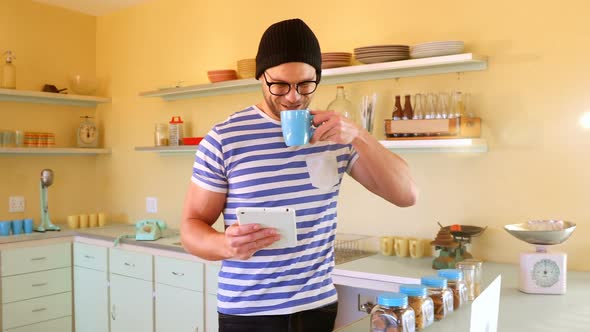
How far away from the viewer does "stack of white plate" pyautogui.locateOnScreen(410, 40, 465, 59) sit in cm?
266

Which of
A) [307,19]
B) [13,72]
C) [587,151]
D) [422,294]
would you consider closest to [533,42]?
[587,151]

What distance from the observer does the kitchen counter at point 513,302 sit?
1.32 m

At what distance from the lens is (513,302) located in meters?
1.99

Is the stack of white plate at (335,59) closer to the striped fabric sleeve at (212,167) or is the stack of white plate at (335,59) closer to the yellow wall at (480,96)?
the yellow wall at (480,96)

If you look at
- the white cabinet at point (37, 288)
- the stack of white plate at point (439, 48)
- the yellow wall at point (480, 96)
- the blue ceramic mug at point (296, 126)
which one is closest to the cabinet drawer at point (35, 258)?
the white cabinet at point (37, 288)

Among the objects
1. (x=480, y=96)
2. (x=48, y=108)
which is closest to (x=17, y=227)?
(x=48, y=108)

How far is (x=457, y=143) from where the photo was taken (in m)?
2.60

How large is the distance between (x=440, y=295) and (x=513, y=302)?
33.4 inches

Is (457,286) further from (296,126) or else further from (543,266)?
(543,266)

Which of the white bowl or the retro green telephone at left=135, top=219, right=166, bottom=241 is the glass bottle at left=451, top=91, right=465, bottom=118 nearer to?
the retro green telephone at left=135, top=219, right=166, bottom=241

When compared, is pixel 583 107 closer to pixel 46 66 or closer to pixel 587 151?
pixel 587 151

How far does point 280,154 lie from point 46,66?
11.6 feet

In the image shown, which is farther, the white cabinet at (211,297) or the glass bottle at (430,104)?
the white cabinet at (211,297)

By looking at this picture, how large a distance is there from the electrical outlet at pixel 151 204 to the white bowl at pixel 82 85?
102 centimetres
